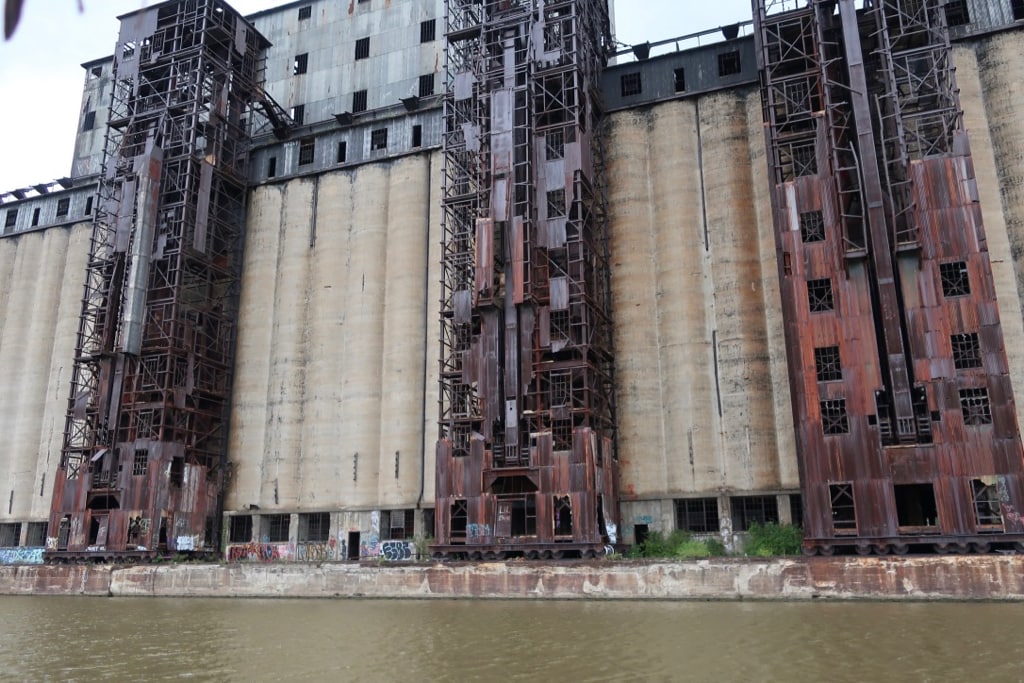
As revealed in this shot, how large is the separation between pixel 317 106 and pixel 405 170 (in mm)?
14994

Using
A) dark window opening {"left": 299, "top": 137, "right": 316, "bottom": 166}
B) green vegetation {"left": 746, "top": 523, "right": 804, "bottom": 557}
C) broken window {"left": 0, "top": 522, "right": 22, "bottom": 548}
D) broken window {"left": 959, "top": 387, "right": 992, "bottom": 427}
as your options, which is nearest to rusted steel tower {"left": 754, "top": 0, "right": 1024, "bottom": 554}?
broken window {"left": 959, "top": 387, "right": 992, "bottom": 427}

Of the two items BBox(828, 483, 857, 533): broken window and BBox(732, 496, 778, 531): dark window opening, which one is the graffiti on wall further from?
BBox(828, 483, 857, 533): broken window

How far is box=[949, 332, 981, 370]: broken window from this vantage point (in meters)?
33.8

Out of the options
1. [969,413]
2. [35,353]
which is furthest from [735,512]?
[35,353]

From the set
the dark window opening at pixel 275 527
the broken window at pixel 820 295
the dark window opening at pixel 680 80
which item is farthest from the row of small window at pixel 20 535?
the broken window at pixel 820 295

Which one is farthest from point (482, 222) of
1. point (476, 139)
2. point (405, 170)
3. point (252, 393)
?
point (252, 393)

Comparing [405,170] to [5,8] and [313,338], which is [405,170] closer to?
[313,338]

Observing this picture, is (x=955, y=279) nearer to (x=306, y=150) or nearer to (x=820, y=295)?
(x=820, y=295)

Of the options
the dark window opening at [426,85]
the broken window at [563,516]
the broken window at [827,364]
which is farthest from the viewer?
the dark window opening at [426,85]

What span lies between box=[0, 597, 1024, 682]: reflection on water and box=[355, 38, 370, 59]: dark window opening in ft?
147

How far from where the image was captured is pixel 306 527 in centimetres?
4938

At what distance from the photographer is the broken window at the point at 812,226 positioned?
1485 inches

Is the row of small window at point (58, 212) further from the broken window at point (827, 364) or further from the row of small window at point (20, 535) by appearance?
the broken window at point (827, 364)

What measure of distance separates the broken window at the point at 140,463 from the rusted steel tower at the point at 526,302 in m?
17.5
